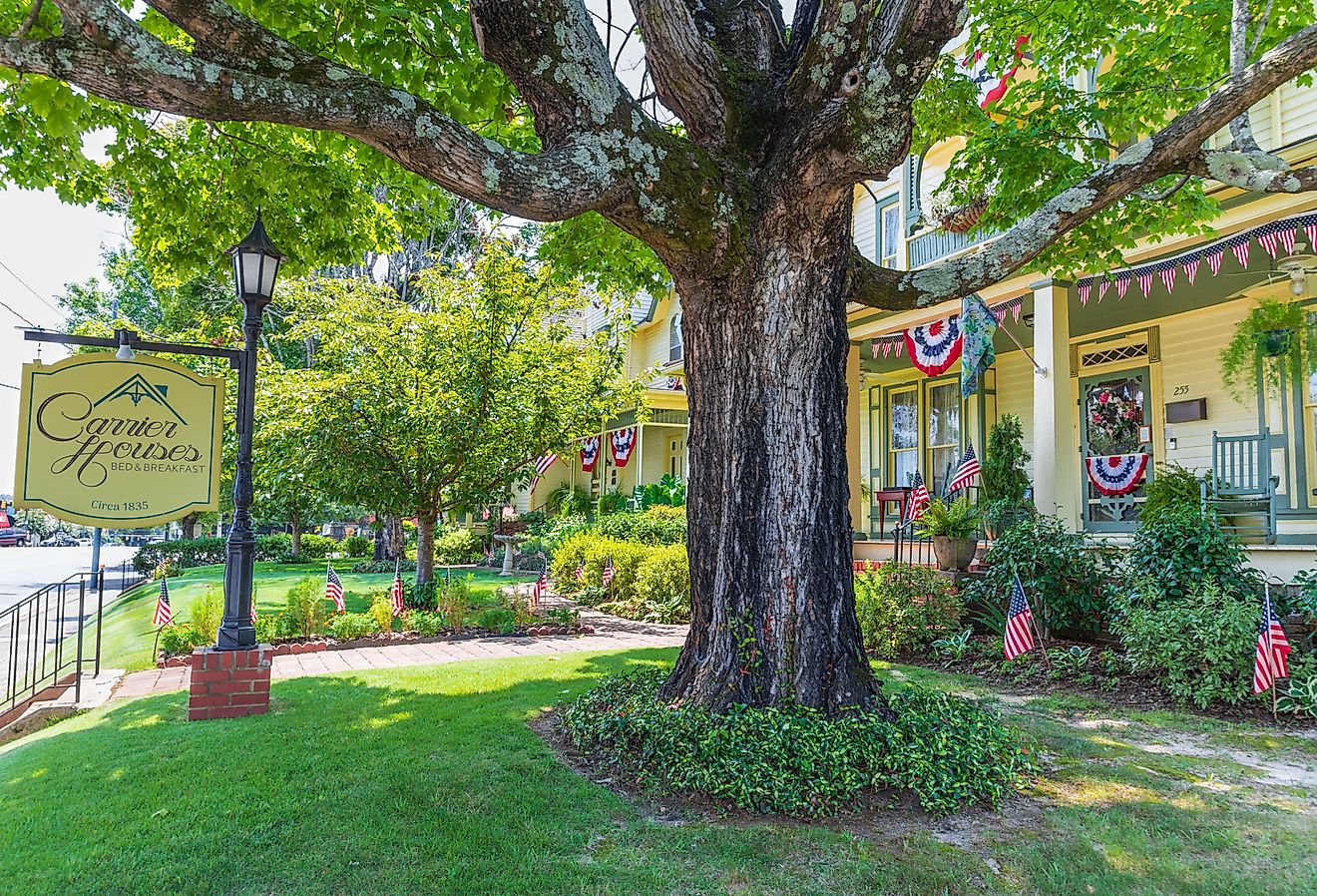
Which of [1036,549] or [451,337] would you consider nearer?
[1036,549]

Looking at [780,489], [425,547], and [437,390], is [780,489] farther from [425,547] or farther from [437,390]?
[425,547]

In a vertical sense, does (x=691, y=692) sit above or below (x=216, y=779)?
above

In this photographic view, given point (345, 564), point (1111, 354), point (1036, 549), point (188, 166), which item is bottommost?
point (345, 564)

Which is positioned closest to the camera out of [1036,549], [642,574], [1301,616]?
[1301,616]

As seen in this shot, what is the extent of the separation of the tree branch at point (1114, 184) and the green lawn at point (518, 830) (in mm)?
2928

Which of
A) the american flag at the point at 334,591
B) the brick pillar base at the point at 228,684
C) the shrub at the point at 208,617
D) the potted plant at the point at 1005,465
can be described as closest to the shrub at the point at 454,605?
the american flag at the point at 334,591

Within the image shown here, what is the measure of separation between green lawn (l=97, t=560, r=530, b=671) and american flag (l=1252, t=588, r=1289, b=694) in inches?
358

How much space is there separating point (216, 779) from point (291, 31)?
4925 mm

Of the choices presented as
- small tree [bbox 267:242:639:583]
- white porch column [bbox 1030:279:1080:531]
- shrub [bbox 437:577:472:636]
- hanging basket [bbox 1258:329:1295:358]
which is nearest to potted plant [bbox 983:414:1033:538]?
white porch column [bbox 1030:279:1080:531]

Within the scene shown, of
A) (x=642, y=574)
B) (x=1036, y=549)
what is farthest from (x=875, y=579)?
(x=642, y=574)

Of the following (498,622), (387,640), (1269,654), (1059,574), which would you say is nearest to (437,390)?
(498,622)

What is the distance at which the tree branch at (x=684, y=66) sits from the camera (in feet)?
15.1

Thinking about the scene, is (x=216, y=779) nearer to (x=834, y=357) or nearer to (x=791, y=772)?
(x=791, y=772)

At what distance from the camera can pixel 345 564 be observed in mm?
21172
